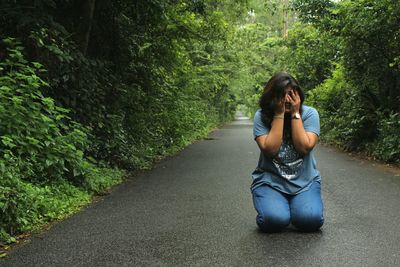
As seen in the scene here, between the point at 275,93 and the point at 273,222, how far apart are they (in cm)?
132

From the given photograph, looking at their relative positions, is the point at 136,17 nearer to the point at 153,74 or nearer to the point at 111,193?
the point at 153,74

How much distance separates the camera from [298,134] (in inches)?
183

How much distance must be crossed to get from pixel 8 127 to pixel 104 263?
2.68 meters

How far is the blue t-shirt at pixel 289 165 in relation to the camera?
15.8ft

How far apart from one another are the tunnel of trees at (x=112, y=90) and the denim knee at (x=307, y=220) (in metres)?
2.89

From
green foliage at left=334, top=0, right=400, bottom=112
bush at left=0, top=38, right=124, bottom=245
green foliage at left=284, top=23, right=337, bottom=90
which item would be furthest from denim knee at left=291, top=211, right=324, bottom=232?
green foliage at left=284, top=23, right=337, bottom=90

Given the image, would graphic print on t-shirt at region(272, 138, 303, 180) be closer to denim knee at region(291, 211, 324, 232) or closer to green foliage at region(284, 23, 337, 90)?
denim knee at region(291, 211, 324, 232)

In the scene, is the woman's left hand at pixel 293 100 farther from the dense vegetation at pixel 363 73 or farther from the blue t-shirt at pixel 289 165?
the dense vegetation at pixel 363 73

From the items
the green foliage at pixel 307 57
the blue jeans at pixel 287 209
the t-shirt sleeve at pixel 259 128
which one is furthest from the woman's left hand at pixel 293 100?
the green foliage at pixel 307 57

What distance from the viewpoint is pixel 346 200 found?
6801 mm

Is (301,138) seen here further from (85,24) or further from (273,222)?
(85,24)

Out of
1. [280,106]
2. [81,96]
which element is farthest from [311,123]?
[81,96]

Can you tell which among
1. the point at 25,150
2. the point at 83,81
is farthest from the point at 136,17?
the point at 25,150

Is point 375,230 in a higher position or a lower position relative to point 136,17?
lower
